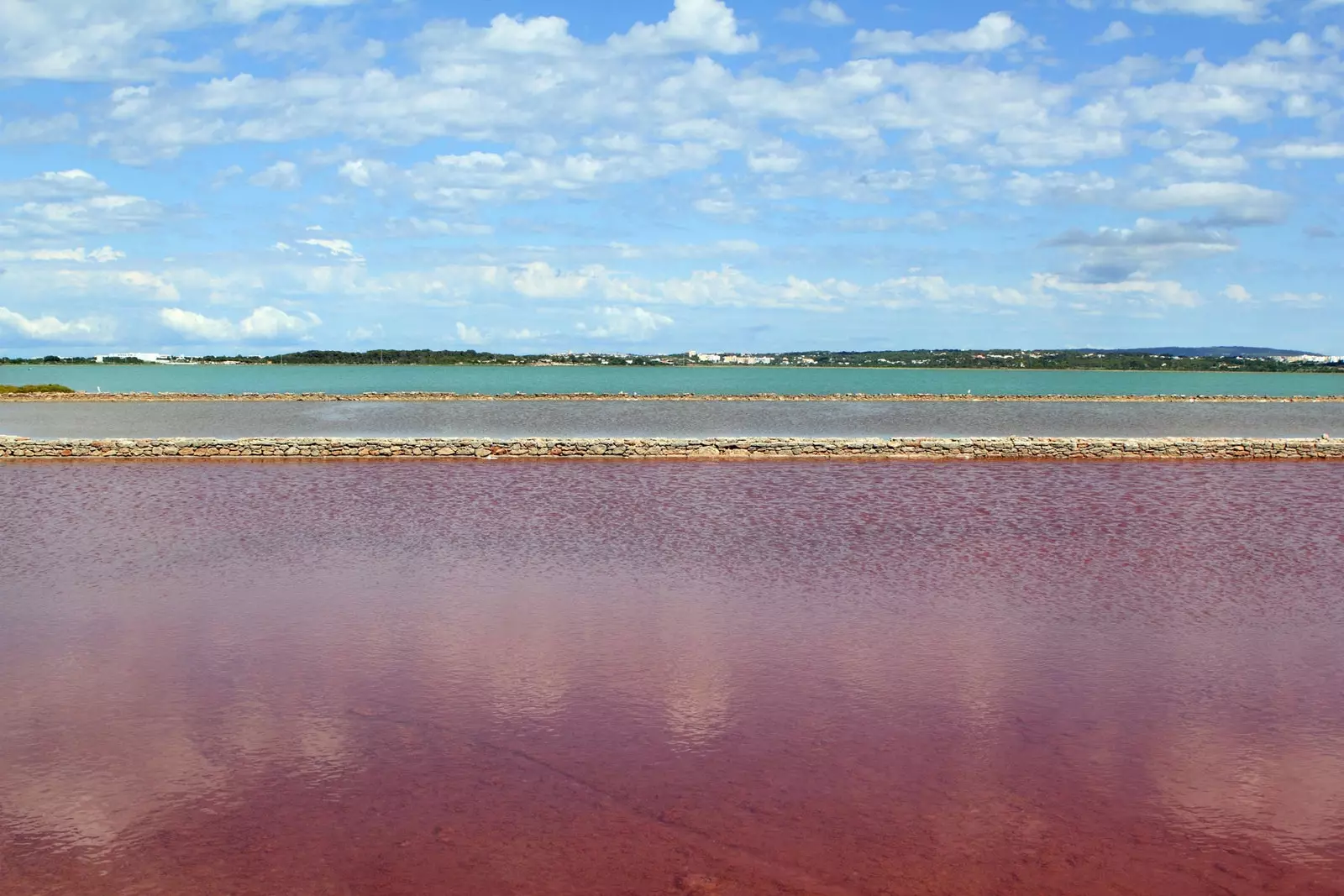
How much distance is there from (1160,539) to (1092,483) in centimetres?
776

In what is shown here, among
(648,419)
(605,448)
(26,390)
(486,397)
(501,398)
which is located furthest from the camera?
(486,397)

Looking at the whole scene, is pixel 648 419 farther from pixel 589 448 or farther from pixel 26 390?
pixel 26 390

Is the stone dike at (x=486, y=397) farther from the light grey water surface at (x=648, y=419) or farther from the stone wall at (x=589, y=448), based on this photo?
the stone wall at (x=589, y=448)

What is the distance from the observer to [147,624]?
10.9m

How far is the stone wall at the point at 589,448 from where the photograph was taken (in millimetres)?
28688

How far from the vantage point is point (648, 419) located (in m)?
53.4

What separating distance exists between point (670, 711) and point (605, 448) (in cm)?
2087

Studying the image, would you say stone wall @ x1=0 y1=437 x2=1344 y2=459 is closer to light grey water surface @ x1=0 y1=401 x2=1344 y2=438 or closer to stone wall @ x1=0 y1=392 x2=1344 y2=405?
light grey water surface @ x1=0 y1=401 x2=1344 y2=438

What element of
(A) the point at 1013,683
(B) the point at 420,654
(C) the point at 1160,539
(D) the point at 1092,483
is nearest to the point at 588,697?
(B) the point at 420,654

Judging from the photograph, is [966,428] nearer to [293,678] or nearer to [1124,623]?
[1124,623]

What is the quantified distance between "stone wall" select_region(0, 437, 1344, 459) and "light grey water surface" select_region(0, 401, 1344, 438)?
8.15 m

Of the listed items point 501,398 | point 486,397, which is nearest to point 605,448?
point 501,398

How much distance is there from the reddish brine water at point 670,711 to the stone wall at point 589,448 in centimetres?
1180

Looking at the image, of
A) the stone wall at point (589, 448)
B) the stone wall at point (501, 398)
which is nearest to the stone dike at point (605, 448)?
the stone wall at point (589, 448)
